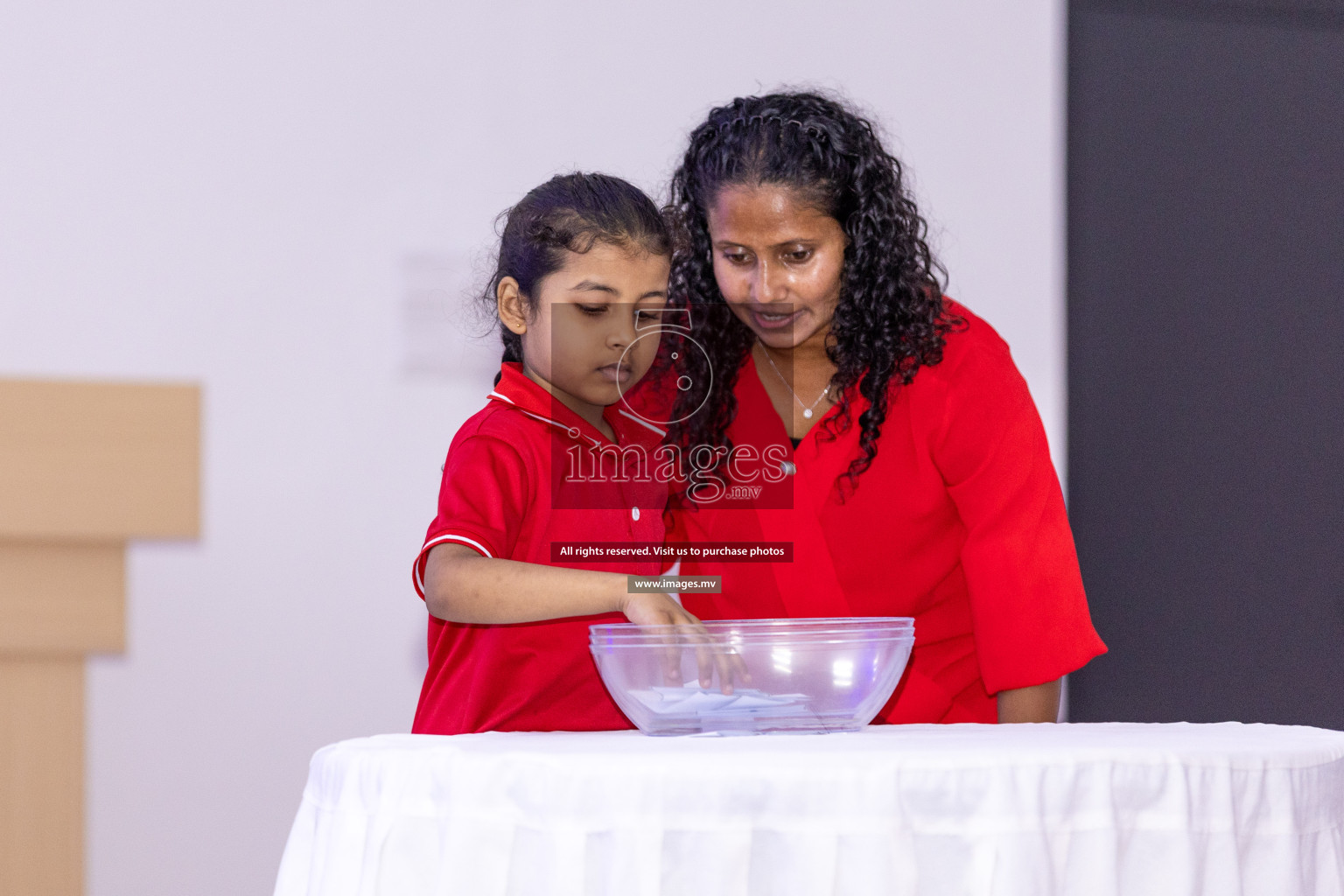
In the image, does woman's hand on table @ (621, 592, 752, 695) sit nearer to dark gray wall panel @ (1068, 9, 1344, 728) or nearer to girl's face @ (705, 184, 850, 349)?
girl's face @ (705, 184, 850, 349)

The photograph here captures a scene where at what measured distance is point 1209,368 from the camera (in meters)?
2.48

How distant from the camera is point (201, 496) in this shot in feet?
6.78

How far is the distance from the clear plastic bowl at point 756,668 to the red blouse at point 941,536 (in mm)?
248

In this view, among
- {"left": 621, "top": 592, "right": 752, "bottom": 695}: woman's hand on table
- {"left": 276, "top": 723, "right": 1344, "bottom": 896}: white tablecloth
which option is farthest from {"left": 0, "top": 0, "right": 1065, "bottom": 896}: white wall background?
{"left": 276, "top": 723, "right": 1344, "bottom": 896}: white tablecloth

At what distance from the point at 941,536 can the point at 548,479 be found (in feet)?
1.36

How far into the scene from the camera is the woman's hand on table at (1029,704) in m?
1.21

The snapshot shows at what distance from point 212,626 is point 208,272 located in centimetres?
57

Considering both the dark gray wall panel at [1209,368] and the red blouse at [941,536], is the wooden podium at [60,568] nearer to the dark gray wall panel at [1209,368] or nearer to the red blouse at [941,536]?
the red blouse at [941,536]

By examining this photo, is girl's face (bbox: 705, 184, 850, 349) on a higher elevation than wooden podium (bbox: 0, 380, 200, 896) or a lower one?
higher

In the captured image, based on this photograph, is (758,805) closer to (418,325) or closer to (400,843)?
(400,843)

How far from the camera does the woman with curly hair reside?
123 centimetres

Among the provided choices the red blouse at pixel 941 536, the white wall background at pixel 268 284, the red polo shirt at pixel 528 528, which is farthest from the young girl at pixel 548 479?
the white wall background at pixel 268 284

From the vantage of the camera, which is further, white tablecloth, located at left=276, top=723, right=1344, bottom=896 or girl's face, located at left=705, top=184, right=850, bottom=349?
girl's face, located at left=705, top=184, right=850, bottom=349

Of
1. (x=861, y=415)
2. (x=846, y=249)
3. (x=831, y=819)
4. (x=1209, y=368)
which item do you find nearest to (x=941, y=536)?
(x=861, y=415)
